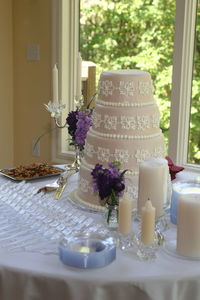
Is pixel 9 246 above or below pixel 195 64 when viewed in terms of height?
below

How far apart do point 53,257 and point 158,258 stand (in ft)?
0.92

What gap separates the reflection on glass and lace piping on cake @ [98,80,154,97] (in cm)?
137

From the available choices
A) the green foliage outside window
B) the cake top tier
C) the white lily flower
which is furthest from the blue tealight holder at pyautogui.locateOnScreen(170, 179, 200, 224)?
the green foliage outside window

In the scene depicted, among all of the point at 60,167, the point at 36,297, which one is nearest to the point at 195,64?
the point at 60,167

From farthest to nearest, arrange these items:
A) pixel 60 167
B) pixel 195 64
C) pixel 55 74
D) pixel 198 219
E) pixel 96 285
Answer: pixel 195 64, pixel 60 167, pixel 55 74, pixel 198 219, pixel 96 285

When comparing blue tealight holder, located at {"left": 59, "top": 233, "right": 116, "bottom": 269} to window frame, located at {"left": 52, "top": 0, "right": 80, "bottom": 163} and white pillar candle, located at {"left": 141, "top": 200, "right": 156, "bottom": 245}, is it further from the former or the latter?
window frame, located at {"left": 52, "top": 0, "right": 80, "bottom": 163}

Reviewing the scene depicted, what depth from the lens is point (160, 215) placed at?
5.01ft

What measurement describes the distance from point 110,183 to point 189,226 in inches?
9.7

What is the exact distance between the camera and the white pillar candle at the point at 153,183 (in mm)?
1497

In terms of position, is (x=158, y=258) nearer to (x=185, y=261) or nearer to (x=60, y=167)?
(x=185, y=261)

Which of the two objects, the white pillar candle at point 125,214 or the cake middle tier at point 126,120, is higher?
the cake middle tier at point 126,120

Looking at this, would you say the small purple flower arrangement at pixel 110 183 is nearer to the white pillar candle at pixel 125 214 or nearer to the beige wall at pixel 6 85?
the white pillar candle at pixel 125 214

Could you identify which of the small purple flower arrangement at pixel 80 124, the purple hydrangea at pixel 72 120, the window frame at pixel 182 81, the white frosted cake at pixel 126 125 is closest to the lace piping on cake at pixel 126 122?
the white frosted cake at pixel 126 125

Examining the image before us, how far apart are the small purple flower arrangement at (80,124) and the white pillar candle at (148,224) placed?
1.96ft
